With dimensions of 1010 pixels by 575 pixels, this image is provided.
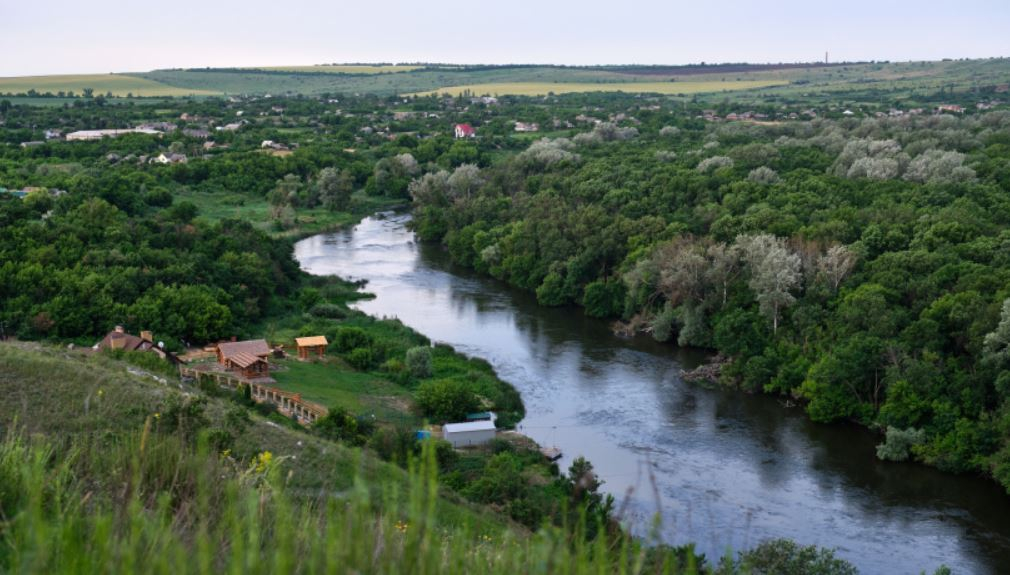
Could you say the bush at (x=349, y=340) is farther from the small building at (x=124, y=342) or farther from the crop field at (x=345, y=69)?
the crop field at (x=345, y=69)

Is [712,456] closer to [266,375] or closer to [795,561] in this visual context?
[795,561]

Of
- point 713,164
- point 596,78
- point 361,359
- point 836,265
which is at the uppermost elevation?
point 596,78

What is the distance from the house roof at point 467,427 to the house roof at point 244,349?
15.8 feet

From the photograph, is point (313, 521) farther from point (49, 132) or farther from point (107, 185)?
point (49, 132)

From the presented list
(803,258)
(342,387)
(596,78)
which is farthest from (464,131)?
(596,78)

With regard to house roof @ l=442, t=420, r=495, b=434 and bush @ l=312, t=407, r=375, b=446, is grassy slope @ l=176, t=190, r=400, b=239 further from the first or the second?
bush @ l=312, t=407, r=375, b=446

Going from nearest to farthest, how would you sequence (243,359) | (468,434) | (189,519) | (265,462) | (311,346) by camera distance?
(189,519) < (265,462) < (468,434) < (243,359) < (311,346)

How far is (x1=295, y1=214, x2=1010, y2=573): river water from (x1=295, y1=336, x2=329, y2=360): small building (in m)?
3.66

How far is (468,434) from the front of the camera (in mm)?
18625

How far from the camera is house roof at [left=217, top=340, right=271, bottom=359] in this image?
69.1 ft

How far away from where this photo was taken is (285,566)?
9.75 ft

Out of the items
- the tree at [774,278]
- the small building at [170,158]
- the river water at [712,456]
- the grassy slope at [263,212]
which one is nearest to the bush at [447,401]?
the river water at [712,456]

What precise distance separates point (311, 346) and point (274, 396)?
4.42 meters

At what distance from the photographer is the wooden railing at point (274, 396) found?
60.1ft
